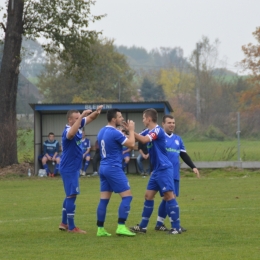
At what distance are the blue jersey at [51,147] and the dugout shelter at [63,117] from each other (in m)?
0.50

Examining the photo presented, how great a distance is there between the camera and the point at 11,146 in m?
27.2

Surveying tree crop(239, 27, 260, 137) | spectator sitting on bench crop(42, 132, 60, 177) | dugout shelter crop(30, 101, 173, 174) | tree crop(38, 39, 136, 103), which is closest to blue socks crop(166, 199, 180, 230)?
dugout shelter crop(30, 101, 173, 174)

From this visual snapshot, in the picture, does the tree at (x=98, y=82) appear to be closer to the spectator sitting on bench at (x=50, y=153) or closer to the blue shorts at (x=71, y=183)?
the spectator sitting on bench at (x=50, y=153)

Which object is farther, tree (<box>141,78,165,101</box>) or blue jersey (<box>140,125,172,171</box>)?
tree (<box>141,78,165,101</box>)

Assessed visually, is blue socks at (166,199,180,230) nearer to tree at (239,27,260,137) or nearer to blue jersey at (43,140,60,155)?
blue jersey at (43,140,60,155)

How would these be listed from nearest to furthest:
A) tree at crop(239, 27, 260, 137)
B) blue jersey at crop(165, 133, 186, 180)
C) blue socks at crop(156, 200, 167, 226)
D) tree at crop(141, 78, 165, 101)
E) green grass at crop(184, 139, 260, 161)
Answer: blue socks at crop(156, 200, 167, 226) → blue jersey at crop(165, 133, 186, 180) → green grass at crop(184, 139, 260, 161) → tree at crop(239, 27, 260, 137) → tree at crop(141, 78, 165, 101)


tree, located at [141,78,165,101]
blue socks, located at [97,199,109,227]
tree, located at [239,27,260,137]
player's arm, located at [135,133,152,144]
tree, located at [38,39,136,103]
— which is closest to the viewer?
player's arm, located at [135,133,152,144]

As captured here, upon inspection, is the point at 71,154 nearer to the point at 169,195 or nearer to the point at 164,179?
the point at 164,179

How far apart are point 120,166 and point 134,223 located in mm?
1977

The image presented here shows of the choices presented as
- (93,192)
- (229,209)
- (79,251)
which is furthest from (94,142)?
(79,251)

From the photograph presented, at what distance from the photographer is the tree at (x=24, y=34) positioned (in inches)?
1077

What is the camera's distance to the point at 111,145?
9.73m

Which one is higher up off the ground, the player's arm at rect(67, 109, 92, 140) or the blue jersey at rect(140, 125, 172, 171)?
the player's arm at rect(67, 109, 92, 140)

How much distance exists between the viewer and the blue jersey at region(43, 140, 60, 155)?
25641 millimetres
